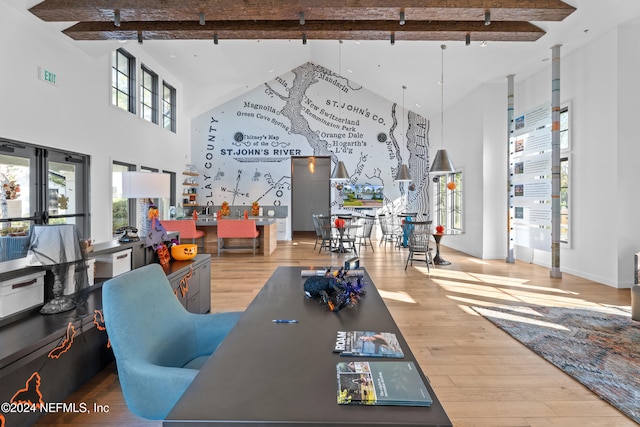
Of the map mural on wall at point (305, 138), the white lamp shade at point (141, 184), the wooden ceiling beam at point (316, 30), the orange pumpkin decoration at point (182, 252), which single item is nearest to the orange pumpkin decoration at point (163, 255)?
the orange pumpkin decoration at point (182, 252)

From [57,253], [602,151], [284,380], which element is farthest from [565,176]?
[57,253]

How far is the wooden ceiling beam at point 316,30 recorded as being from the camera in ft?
16.1

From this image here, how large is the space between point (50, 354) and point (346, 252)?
7036mm

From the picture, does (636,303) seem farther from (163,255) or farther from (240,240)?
(240,240)

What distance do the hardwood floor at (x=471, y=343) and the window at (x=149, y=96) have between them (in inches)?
157

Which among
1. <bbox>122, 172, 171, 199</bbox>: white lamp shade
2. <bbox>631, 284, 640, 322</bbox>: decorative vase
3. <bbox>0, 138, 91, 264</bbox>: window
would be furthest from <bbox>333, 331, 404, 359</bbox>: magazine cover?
<bbox>0, 138, 91, 264</bbox>: window

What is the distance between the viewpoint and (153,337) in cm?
165

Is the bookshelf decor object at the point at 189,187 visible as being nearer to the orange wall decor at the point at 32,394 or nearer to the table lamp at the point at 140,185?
the table lamp at the point at 140,185

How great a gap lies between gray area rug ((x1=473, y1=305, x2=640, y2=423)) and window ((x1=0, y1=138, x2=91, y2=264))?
526 centimetres

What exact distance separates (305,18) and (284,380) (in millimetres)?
4564

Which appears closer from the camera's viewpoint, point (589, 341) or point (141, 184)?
point (589, 341)

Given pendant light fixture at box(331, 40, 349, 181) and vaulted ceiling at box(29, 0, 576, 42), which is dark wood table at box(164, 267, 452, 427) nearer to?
vaulted ceiling at box(29, 0, 576, 42)

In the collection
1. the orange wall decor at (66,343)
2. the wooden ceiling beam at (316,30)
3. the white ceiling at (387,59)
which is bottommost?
the orange wall decor at (66,343)

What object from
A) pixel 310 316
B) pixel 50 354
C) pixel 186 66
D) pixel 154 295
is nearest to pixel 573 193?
pixel 310 316
